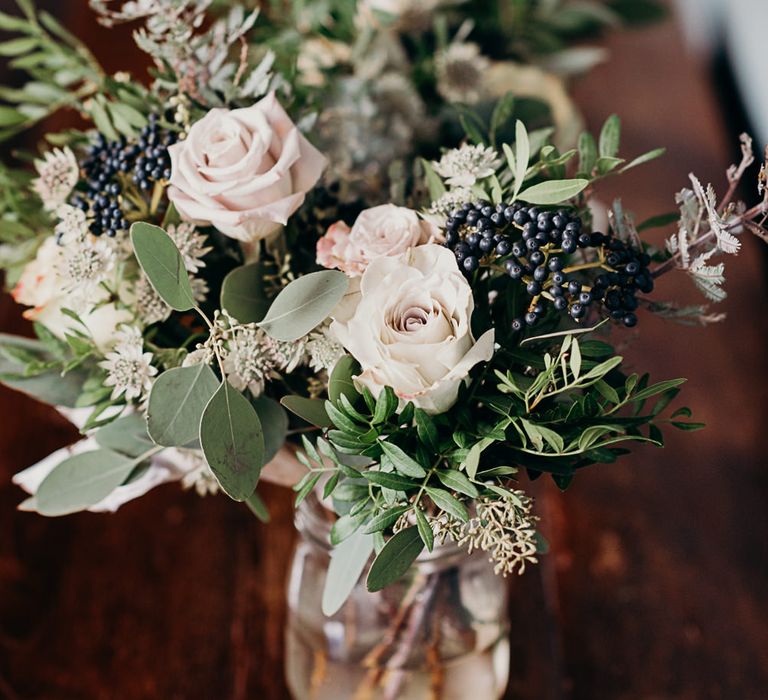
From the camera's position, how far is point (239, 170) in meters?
0.50

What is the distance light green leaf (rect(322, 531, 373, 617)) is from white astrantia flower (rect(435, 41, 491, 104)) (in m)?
0.53

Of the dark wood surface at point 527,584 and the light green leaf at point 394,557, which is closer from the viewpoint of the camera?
the light green leaf at point 394,557

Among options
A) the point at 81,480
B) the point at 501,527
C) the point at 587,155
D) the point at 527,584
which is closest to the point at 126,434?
the point at 81,480

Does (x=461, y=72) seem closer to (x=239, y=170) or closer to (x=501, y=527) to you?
(x=239, y=170)

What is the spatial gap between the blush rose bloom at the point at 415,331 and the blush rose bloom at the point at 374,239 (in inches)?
0.7

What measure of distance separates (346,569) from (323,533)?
14cm

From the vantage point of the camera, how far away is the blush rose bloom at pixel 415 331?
448mm

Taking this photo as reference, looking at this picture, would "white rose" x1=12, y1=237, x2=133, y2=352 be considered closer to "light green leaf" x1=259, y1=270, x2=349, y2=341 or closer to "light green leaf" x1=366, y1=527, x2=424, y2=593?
"light green leaf" x1=259, y1=270, x2=349, y2=341

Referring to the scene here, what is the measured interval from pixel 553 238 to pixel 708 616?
573 mm

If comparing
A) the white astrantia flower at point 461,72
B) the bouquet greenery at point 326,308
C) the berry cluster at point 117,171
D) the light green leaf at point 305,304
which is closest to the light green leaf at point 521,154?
the bouquet greenery at point 326,308

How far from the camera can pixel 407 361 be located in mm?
451

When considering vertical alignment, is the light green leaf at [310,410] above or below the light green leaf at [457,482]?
above

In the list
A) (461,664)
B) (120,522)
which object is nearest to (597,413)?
(461,664)

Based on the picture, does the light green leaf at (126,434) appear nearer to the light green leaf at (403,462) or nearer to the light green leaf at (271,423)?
the light green leaf at (271,423)
